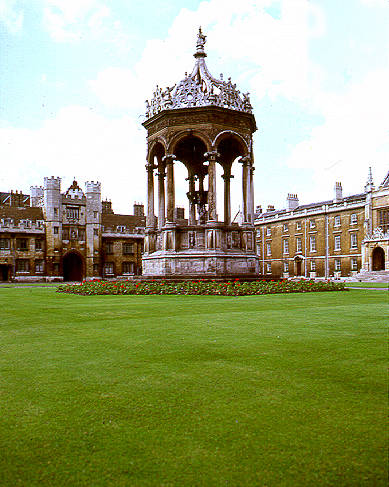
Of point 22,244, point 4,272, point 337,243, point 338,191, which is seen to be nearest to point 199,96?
point 337,243

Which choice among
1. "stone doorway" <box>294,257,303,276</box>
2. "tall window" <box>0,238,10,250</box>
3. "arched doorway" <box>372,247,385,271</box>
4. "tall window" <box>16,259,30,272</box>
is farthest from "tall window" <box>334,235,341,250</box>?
"tall window" <box>0,238,10,250</box>

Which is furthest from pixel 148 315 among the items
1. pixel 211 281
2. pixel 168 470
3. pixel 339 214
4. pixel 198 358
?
pixel 339 214

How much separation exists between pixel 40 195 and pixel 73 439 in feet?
246

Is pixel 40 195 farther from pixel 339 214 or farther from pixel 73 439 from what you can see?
pixel 73 439

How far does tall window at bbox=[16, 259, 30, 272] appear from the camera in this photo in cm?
6284

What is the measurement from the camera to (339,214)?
62125 mm

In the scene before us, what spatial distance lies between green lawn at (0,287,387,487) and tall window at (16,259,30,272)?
60.9m

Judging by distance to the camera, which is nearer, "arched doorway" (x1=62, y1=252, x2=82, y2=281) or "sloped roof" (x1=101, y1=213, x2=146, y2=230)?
"arched doorway" (x1=62, y1=252, x2=82, y2=281)

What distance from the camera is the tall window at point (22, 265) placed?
6284cm

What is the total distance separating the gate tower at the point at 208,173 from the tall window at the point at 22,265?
45202 millimetres

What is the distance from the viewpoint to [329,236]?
6316 centimetres

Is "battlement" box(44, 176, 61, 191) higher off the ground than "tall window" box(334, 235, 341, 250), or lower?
higher

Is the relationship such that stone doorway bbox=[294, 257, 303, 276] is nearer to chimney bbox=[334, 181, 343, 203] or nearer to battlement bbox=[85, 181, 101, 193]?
chimney bbox=[334, 181, 343, 203]

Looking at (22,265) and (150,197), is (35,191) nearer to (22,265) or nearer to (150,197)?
(22,265)
